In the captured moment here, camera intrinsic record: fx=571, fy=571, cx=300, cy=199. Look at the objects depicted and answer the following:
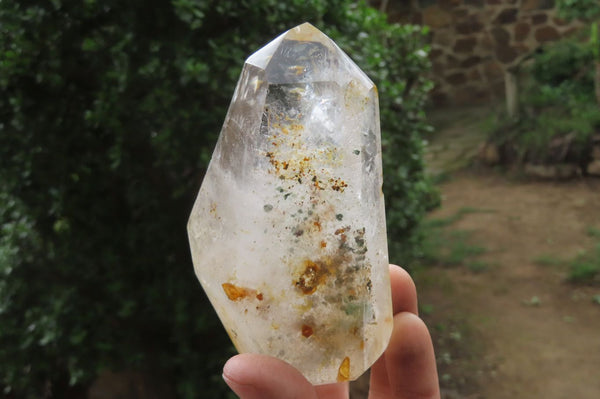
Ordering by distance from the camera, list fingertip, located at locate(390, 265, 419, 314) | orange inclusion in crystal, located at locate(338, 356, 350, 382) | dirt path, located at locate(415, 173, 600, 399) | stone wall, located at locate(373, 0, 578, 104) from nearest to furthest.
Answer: orange inclusion in crystal, located at locate(338, 356, 350, 382) → fingertip, located at locate(390, 265, 419, 314) → dirt path, located at locate(415, 173, 600, 399) → stone wall, located at locate(373, 0, 578, 104)

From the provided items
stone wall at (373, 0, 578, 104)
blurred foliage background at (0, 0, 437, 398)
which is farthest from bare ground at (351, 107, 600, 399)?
stone wall at (373, 0, 578, 104)

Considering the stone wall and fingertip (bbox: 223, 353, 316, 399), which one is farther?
the stone wall

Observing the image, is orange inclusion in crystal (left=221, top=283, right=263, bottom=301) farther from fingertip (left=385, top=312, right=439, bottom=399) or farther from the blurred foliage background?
the blurred foliage background

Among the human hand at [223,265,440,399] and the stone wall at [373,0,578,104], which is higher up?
the human hand at [223,265,440,399]

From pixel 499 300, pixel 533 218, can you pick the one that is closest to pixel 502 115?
pixel 533 218

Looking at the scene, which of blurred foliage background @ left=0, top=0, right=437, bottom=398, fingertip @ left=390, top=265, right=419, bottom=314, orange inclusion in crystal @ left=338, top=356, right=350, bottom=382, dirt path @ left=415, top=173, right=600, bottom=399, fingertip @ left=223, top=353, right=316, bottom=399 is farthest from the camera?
dirt path @ left=415, top=173, right=600, bottom=399

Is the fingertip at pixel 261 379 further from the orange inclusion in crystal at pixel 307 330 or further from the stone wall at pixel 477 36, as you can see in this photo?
the stone wall at pixel 477 36

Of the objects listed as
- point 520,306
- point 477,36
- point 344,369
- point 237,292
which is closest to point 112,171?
point 237,292
